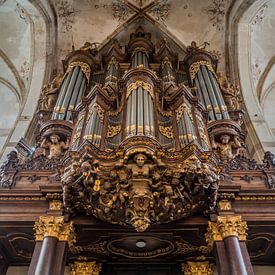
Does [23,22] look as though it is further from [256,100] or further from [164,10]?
[256,100]

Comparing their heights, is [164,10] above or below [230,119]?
above

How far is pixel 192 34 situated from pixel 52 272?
28.9ft

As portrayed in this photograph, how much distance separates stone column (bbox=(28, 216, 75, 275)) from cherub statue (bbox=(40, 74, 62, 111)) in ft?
12.8

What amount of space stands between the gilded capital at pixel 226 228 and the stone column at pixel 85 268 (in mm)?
1967

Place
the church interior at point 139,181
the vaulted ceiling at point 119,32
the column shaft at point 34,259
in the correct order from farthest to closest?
the vaulted ceiling at point 119,32 < the church interior at point 139,181 < the column shaft at point 34,259

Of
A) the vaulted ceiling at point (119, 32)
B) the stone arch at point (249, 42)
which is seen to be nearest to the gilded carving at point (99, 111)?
the vaulted ceiling at point (119, 32)

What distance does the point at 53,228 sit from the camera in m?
5.29

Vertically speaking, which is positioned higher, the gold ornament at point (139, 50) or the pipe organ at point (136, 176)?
the gold ornament at point (139, 50)

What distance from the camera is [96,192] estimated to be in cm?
512

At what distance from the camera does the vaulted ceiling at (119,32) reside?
34.4 ft

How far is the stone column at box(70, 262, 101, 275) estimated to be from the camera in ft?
19.7

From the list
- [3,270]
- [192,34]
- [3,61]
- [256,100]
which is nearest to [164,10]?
[192,34]

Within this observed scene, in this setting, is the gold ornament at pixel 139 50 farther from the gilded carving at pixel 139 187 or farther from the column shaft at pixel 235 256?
the column shaft at pixel 235 256

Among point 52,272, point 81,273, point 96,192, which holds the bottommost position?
point 52,272
